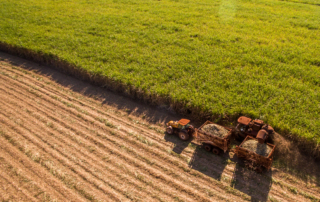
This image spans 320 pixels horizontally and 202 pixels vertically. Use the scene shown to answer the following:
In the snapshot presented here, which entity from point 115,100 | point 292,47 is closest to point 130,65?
point 115,100

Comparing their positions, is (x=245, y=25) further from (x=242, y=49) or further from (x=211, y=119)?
(x=211, y=119)

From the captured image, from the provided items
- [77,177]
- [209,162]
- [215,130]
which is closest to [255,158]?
[209,162]

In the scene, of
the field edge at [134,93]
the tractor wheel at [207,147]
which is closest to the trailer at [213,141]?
the tractor wheel at [207,147]

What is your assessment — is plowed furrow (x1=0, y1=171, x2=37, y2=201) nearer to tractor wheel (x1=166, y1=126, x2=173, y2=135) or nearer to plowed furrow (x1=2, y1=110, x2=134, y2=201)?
plowed furrow (x1=2, y1=110, x2=134, y2=201)

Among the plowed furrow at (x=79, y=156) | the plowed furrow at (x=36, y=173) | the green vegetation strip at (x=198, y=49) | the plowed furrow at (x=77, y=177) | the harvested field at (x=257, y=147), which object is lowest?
the plowed furrow at (x=36, y=173)

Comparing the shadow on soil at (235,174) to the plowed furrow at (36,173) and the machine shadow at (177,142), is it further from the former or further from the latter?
the plowed furrow at (36,173)

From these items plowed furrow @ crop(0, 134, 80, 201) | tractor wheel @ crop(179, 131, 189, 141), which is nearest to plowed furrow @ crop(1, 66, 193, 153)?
tractor wheel @ crop(179, 131, 189, 141)
